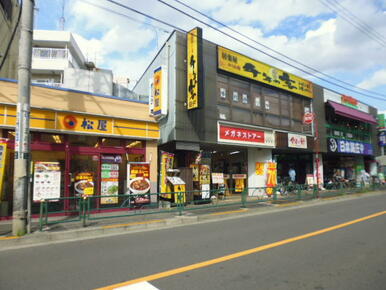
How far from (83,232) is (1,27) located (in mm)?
→ 11607

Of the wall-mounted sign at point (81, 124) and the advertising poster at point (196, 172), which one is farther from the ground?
the wall-mounted sign at point (81, 124)

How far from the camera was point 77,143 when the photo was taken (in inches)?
439

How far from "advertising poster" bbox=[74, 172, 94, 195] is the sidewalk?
2.05 meters

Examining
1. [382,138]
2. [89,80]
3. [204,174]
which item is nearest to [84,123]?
[204,174]

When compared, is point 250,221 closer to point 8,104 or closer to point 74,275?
point 74,275

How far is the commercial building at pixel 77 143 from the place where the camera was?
954 cm

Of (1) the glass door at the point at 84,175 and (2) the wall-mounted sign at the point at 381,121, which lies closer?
(1) the glass door at the point at 84,175

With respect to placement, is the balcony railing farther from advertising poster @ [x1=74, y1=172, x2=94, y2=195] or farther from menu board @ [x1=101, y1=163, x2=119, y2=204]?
advertising poster @ [x1=74, y1=172, x2=94, y2=195]

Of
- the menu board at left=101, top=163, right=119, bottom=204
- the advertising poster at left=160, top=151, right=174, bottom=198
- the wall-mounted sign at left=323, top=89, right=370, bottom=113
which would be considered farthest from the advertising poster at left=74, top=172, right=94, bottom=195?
the wall-mounted sign at left=323, top=89, right=370, bottom=113

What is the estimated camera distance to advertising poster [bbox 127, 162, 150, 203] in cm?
1169

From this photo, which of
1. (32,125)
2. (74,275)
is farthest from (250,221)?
(32,125)

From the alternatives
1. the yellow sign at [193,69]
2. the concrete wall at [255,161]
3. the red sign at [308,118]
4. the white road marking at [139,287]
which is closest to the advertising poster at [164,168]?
the yellow sign at [193,69]

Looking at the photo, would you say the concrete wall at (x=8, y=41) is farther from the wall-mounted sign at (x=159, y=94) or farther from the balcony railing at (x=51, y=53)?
the balcony railing at (x=51, y=53)

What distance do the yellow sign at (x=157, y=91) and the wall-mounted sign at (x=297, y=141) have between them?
33.5ft
